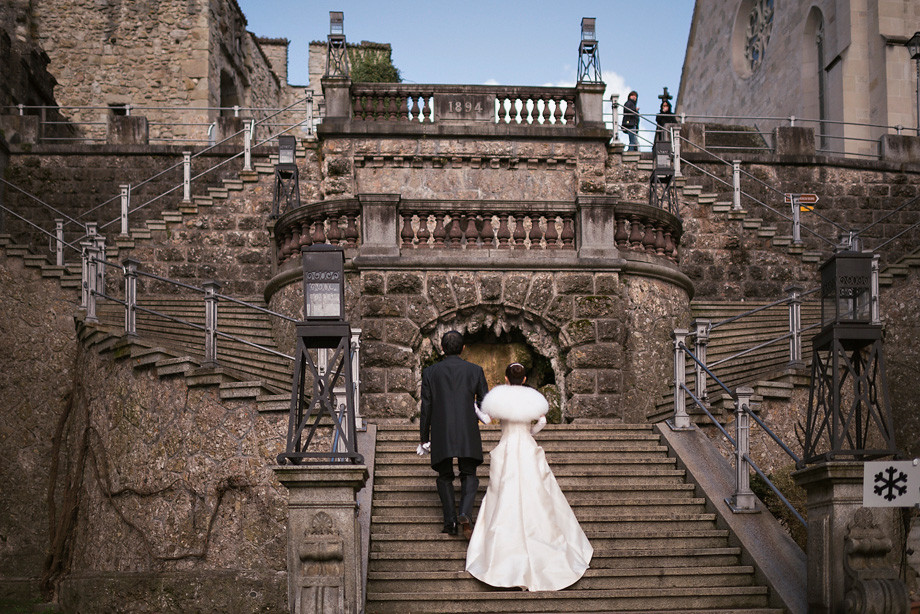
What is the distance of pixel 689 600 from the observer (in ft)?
30.9

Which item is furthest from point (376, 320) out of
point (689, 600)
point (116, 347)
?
point (689, 600)

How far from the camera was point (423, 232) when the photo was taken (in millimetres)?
14961

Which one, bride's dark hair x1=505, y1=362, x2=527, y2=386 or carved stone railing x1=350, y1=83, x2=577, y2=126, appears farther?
carved stone railing x1=350, y1=83, x2=577, y2=126

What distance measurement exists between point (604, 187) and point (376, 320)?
25.4 feet

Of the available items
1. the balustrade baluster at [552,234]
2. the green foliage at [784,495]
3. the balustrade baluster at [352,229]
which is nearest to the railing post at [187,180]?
the balustrade baluster at [352,229]

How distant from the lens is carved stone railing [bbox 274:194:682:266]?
14.9 meters

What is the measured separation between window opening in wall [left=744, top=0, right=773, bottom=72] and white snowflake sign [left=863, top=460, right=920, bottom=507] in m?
27.1

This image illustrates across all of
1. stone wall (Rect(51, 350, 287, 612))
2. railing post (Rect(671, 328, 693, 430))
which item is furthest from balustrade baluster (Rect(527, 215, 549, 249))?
stone wall (Rect(51, 350, 287, 612))

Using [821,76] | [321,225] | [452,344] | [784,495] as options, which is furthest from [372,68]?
[452,344]

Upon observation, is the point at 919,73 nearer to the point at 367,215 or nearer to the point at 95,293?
the point at 367,215

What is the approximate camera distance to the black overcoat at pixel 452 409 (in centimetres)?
987

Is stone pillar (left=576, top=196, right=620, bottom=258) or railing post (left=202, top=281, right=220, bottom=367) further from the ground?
stone pillar (left=576, top=196, right=620, bottom=258)

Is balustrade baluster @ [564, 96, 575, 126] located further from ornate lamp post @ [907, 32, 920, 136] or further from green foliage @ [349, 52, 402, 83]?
green foliage @ [349, 52, 402, 83]

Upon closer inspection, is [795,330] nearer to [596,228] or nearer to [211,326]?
[596,228]
